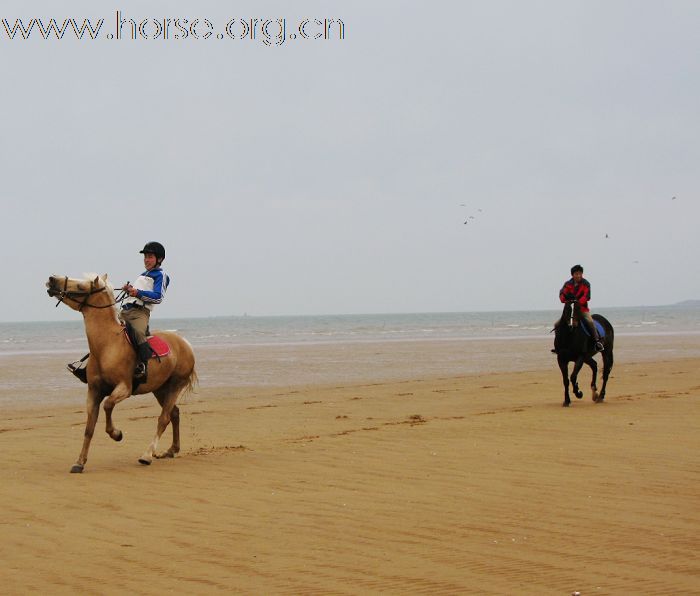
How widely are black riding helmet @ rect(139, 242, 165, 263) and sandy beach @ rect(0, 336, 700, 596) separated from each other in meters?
2.37

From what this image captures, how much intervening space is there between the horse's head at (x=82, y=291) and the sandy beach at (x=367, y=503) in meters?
1.82

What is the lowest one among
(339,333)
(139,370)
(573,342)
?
(339,333)

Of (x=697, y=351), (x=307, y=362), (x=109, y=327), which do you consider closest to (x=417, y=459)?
(x=109, y=327)

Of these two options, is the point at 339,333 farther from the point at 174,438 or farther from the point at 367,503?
the point at 367,503

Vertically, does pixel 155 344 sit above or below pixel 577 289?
below

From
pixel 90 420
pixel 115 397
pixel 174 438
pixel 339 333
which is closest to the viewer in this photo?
pixel 115 397

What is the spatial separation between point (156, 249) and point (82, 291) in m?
0.95

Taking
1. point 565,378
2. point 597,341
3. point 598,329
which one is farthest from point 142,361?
point 598,329

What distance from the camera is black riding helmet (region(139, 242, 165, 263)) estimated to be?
10.3 metres

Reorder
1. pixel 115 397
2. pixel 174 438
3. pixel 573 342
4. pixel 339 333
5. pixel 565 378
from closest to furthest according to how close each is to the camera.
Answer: pixel 115 397 → pixel 174 438 → pixel 565 378 → pixel 573 342 → pixel 339 333

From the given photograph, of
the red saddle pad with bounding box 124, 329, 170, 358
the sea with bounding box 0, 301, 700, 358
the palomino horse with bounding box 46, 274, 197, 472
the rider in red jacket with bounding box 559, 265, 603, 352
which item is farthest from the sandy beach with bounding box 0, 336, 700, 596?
the sea with bounding box 0, 301, 700, 358

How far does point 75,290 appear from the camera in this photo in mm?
9922

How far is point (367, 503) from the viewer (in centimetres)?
770

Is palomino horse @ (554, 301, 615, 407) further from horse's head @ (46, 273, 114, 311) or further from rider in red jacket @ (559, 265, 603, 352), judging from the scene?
horse's head @ (46, 273, 114, 311)
